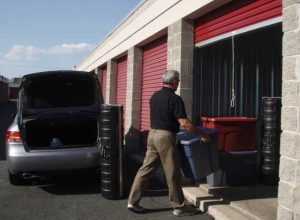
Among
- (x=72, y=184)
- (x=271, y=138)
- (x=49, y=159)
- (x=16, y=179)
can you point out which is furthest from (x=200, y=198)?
(x=16, y=179)

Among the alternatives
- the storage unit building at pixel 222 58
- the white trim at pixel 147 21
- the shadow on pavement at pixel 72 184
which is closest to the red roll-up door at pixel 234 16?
the storage unit building at pixel 222 58

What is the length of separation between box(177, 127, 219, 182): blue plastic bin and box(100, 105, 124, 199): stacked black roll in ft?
4.21

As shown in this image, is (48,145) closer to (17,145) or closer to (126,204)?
(17,145)

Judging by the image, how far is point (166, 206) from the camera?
22.0ft

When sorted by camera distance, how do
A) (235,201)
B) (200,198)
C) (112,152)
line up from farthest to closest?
(112,152), (200,198), (235,201)

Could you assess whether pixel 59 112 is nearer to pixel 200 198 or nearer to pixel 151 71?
pixel 200 198

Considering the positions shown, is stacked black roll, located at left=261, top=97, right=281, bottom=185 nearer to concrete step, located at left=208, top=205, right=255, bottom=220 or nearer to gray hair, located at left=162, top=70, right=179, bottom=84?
concrete step, located at left=208, top=205, right=255, bottom=220

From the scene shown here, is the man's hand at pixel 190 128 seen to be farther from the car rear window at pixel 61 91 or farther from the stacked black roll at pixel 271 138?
the car rear window at pixel 61 91

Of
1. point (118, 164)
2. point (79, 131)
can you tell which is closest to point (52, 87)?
point (79, 131)

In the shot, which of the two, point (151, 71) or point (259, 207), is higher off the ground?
point (151, 71)

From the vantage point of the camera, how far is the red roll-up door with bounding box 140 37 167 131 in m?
11.4

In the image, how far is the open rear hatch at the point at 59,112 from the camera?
773 cm

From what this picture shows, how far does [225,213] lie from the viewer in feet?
19.5

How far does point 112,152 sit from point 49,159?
3.37ft
